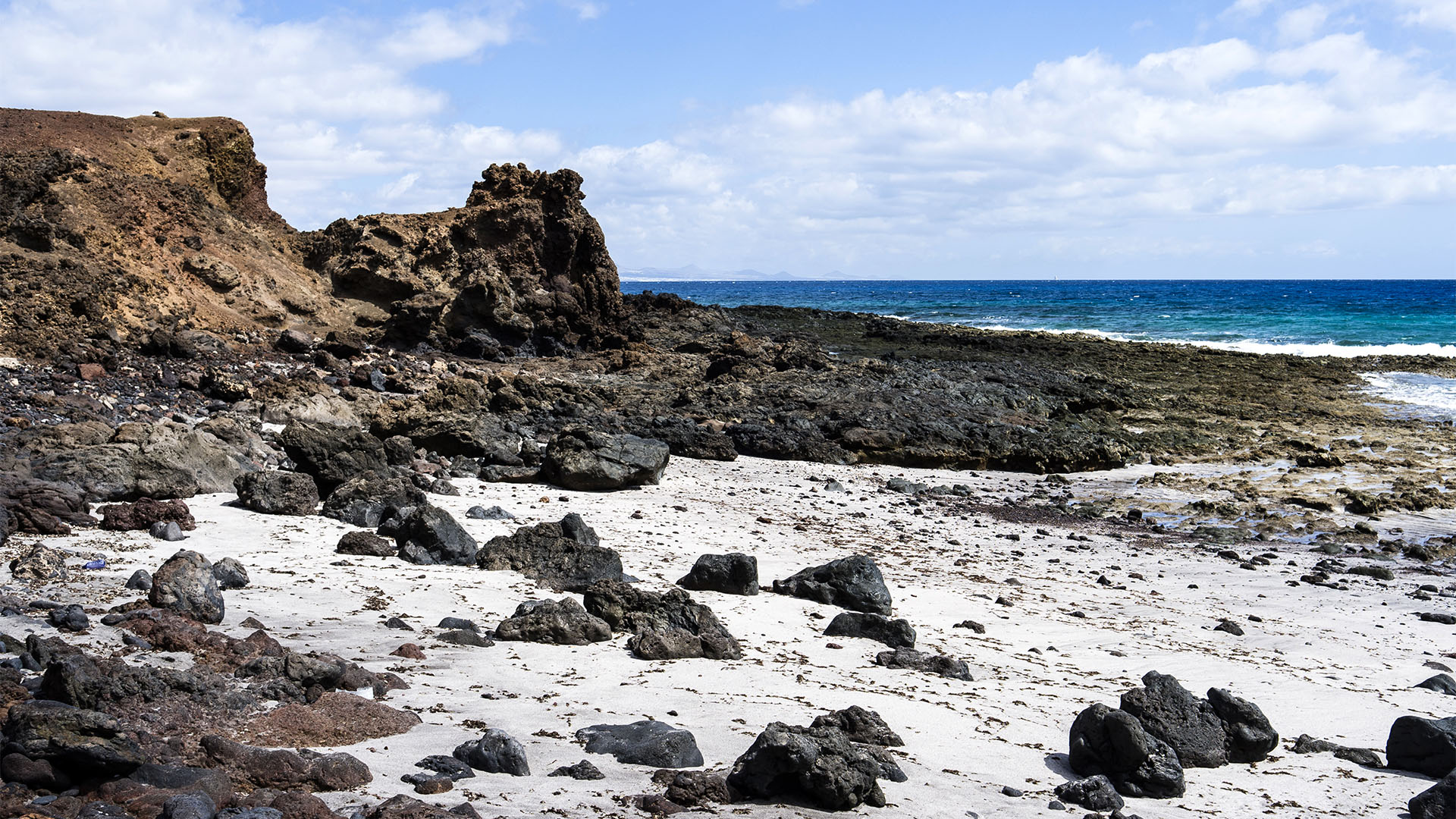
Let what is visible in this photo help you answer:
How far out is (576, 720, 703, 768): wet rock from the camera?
13.9 feet

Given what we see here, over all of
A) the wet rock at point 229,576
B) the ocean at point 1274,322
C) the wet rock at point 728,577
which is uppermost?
the ocean at point 1274,322

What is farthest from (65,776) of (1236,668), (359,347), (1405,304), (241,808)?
(1405,304)

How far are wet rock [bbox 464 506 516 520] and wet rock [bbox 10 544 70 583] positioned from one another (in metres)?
3.57

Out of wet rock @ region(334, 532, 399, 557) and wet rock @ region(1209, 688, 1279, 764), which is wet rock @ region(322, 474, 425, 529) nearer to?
wet rock @ region(334, 532, 399, 557)

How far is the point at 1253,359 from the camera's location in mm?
30891

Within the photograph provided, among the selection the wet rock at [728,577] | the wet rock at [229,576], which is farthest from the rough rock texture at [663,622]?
the wet rock at [229,576]

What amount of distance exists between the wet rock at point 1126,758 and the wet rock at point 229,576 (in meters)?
4.94

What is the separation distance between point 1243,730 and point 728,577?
11.9 ft

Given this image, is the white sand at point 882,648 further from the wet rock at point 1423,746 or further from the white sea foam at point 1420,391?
the white sea foam at point 1420,391

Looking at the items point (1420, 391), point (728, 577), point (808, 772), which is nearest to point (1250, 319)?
point (1420, 391)

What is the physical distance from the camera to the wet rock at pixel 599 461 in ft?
36.9

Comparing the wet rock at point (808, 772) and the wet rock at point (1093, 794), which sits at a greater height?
the wet rock at point (808, 772)

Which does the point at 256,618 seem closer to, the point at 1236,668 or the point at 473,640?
the point at 473,640

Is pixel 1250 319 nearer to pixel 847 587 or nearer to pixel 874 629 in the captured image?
pixel 847 587
